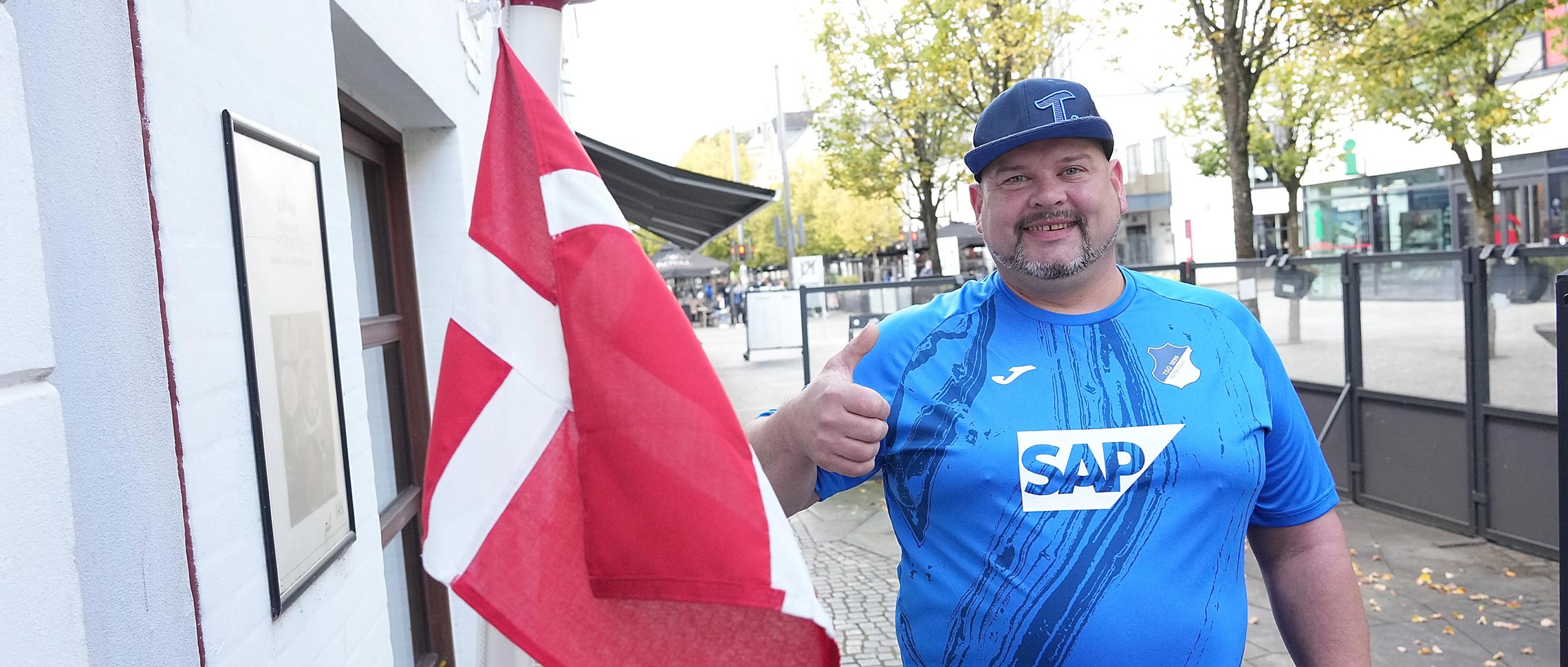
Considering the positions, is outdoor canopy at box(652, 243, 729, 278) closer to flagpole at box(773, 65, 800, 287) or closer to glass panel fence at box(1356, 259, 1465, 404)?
flagpole at box(773, 65, 800, 287)

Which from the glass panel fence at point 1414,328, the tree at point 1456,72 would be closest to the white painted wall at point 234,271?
the glass panel fence at point 1414,328

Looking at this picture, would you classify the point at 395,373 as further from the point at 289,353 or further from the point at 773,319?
the point at 773,319

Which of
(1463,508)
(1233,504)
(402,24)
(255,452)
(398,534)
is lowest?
(1463,508)

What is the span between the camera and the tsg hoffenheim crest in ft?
7.18

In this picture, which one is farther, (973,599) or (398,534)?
(398,534)

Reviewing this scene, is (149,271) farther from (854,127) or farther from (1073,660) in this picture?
(854,127)

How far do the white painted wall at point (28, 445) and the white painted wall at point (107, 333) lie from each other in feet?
0.14

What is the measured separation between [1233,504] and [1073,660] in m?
0.44

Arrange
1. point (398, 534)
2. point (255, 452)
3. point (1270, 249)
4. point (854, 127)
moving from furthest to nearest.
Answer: point (1270, 249)
point (854, 127)
point (398, 534)
point (255, 452)

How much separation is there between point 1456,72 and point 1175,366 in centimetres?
1803

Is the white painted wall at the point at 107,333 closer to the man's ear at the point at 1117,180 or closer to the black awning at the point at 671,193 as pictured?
the man's ear at the point at 1117,180

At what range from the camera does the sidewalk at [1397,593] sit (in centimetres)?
493

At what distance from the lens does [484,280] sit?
5.19 feet

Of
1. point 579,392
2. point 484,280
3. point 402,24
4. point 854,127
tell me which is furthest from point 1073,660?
point 854,127
